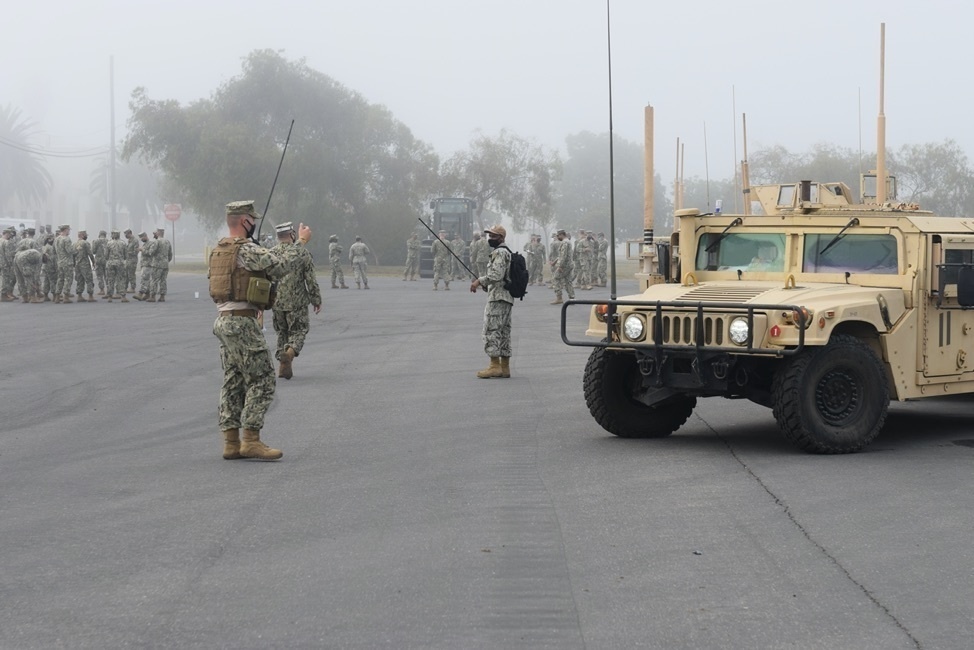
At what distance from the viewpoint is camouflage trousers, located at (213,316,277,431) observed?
33.1 ft

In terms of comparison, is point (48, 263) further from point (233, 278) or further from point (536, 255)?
point (233, 278)

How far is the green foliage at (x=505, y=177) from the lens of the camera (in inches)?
3393

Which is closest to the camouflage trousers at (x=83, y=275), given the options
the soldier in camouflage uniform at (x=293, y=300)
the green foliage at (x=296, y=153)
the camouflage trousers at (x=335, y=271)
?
the camouflage trousers at (x=335, y=271)

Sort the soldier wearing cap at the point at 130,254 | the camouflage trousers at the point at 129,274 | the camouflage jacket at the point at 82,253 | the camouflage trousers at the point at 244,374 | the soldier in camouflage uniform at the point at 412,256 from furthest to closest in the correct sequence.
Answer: the soldier in camouflage uniform at the point at 412,256 → the soldier wearing cap at the point at 130,254 → the camouflage trousers at the point at 129,274 → the camouflage jacket at the point at 82,253 → the camouflage trousers at the point at 244,374

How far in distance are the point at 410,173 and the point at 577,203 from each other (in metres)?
73.1

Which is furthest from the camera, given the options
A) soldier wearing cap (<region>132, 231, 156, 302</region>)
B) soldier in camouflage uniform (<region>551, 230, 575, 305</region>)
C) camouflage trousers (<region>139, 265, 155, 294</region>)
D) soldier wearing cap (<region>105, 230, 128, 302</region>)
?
soldier wearing cap (<region>105, 230, 128, 302</region>)

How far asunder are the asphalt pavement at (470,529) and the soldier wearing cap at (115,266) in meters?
21.9

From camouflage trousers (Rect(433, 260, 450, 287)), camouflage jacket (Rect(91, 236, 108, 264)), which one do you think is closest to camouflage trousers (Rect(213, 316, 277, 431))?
camouflage jacket (Rect(91, 236, 108, 264))

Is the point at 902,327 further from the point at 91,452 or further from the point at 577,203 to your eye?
the point at 577,203

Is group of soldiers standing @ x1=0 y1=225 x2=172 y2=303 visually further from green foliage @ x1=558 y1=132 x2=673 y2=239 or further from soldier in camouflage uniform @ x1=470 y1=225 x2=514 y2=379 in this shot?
green foliage @ x1=558 y1=132 x2=673 y2=239

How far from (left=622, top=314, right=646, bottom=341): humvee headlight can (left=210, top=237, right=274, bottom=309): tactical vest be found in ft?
8.83

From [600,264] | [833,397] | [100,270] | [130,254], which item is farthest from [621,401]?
[600,264]

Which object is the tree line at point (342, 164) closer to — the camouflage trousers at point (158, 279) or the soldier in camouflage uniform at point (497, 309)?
the camouflage trousers at point (158, 279)

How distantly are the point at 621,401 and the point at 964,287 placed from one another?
277cm
